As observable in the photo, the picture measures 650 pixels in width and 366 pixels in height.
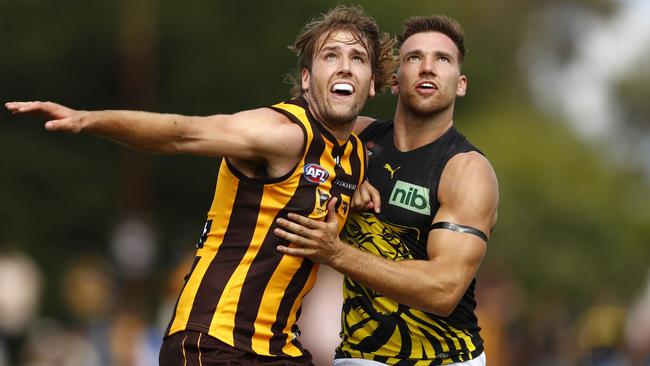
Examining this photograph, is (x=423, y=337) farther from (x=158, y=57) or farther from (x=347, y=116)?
(x=158, y=57)

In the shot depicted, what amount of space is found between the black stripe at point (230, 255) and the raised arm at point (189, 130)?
0.24 metres

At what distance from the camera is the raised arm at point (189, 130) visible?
223 inches

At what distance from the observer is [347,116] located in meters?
6.79

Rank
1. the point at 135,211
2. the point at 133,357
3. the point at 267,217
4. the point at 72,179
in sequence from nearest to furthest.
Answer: the point at 267,217
the point at 133,357
the point at 135,211
the point at 72,179

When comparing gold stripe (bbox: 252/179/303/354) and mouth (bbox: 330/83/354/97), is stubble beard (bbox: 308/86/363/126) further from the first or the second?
gold stripe (bbox: 252/179/303/354)

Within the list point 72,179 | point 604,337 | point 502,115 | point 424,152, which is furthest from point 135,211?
point 424,152

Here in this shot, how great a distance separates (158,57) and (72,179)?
3.80 m

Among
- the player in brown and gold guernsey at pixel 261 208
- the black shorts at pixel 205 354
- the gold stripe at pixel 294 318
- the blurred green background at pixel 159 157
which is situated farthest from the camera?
the blurred green background at pixel 159 157

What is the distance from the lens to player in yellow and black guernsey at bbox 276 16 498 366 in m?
7.10

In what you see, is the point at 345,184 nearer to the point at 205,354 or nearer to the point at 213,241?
the point at 213,241

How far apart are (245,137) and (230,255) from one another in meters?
0.66

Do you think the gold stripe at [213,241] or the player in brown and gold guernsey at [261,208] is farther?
the gold stripe at [213,241]

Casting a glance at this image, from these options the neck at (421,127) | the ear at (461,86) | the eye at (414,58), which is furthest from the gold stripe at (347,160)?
the ear at (461,86)

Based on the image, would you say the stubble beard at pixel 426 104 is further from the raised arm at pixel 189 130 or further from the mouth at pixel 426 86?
the raised arm at pixel 189 130
